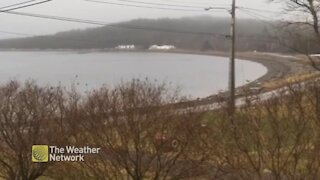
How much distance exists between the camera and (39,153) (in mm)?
11648

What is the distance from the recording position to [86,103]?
35.3 feet

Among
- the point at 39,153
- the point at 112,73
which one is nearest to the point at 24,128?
the point at 39,153

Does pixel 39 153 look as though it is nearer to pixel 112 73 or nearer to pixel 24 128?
pixel 24 128

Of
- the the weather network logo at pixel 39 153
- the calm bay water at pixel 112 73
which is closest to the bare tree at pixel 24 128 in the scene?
the the weather network logo at pixel 39 153

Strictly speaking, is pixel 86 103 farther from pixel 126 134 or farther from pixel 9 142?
pixel 9 142

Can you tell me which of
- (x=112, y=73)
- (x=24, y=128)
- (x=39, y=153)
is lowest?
(x=39, y=153)

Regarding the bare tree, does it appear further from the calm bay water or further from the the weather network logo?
the calm bay water

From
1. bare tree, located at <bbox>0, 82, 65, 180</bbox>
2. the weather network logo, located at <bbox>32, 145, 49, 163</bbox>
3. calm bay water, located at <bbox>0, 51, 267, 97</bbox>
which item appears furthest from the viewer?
calm bay water, located at <bbox>0, 51, 267, 97</bbox>

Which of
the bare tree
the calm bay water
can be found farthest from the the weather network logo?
the calm bay water

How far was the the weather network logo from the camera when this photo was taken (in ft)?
37.6

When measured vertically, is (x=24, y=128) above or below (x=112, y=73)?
below

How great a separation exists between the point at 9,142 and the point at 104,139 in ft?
9.94

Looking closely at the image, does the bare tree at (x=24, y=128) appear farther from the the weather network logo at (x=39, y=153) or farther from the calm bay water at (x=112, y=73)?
the calm bay water at (x=112, y=73)

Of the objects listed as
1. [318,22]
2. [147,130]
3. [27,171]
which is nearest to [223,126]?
[147,130]
